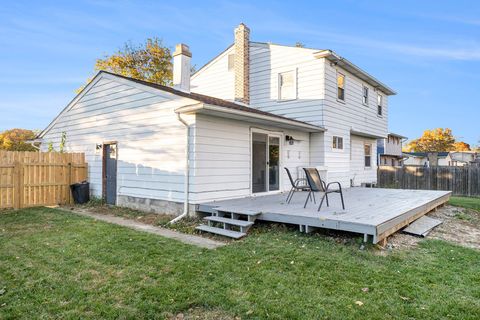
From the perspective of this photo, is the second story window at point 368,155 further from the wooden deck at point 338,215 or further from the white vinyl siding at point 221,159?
the white vinyl siding at point 221,159

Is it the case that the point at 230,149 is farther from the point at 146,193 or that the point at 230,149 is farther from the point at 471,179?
the point at 471,179

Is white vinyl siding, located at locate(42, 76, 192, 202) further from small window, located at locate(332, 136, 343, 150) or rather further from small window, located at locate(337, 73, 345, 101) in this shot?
small window, located at locate(337, 73, 345, 101)

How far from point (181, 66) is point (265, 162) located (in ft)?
13.4

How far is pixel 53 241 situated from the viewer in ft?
17.9

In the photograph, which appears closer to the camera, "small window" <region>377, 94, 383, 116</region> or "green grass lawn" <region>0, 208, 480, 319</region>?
"green grass lawn" <region>0, 208, 480, 319</region>

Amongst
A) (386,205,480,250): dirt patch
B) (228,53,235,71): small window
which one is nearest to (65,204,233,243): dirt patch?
(386,205,480,250): dirt patch

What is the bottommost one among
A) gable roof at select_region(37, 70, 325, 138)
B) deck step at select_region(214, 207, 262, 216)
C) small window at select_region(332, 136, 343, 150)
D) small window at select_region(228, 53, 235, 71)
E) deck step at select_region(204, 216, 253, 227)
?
deck step at select_region(204, 216, 253, 227)

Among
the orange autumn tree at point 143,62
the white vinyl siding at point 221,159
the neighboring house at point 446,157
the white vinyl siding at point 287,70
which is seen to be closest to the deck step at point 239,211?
the white vinyl siding at point 221,159

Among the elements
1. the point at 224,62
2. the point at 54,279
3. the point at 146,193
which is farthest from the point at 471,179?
the point at 54,279

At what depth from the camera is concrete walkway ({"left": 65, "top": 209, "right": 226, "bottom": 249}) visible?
17.7 feet

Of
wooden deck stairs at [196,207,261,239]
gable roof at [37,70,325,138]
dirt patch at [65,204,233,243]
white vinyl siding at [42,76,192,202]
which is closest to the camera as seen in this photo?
wooden deck stairs at [196,207,261,239]

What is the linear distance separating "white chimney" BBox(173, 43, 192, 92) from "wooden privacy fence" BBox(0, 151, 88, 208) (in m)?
4.66

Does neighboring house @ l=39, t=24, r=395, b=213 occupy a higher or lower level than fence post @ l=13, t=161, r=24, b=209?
higher

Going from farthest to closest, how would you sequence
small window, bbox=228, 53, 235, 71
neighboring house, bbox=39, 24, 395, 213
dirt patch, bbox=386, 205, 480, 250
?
small window, bbox=228, 53, 235, 71 → neighboring house, bbox=39, 24, 395, 213 → dirt patch, bbox=386, 205, 480, 250
